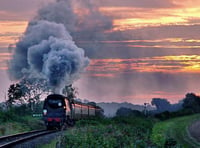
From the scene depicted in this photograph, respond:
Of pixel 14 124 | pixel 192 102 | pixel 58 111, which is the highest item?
pixel 192 102

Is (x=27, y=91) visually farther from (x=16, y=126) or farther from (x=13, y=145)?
(x=13, y=145)

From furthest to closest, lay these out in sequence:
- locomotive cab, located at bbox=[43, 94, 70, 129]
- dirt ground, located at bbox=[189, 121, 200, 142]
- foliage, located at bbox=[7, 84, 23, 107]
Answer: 1. foliage, located at bbox=[7, 84, 23, 107]
2. locomotive cab, located at bbox=[43, 94, 70, 129]
3. dirt ground, located at bbox=[189, 121, 200, 142]

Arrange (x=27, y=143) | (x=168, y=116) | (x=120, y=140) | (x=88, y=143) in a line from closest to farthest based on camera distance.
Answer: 1. (x=88, y=143)
2. (x=120, y=140)
3. (x=27, y=143)
4. (x=168, y=116)

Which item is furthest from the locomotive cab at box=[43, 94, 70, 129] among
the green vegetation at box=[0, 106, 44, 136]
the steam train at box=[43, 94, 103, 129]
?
the green vegetation at box=[0, 106, 44, 136]

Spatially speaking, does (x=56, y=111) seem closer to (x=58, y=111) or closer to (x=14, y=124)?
(x=58, y=111)

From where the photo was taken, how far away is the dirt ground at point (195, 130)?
49.1 metres

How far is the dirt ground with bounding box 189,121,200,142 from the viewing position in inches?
1935

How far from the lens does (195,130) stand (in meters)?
54.7

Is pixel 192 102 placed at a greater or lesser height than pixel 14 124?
greater

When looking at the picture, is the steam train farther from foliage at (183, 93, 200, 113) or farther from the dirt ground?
foliage at (183, 93, 200, 113)

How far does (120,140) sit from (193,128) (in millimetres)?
24883

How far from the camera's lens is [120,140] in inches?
1310

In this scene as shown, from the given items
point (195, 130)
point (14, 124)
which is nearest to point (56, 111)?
point (14, 124)

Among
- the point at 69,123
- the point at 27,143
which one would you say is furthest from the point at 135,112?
the point at 27,143
